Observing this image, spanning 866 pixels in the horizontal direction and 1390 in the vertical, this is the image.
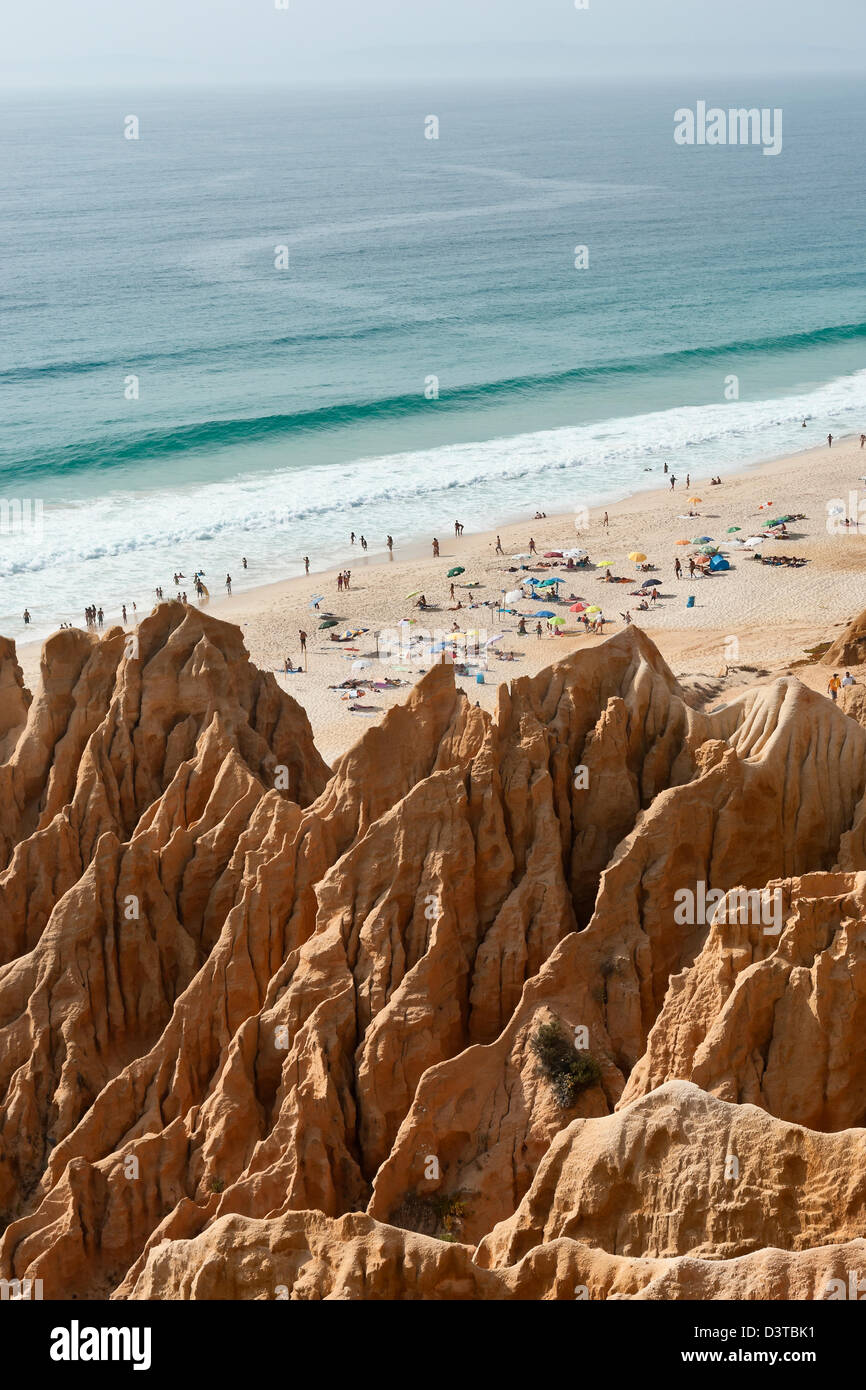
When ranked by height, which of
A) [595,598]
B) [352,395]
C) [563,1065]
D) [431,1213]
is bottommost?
[431,1213]

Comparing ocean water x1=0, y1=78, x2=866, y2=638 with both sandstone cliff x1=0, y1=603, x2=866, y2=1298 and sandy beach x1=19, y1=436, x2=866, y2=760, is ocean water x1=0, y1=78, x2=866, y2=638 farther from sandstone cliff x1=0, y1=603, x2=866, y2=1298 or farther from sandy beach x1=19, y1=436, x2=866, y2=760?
sandstone cliff x1=0, y1=603, x2=866, y2=1298

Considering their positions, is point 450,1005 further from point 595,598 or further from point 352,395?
point 352,395

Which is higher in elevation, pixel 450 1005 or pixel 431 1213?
pixel 450 1005

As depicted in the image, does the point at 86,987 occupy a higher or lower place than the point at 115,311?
lower

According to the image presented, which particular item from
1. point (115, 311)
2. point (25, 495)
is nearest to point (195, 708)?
point (25, 495)

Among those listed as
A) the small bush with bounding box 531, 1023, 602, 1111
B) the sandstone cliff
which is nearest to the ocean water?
the sandstone cliff

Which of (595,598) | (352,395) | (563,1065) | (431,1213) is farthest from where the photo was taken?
(352,395)

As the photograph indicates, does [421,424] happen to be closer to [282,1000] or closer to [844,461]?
[844,461]

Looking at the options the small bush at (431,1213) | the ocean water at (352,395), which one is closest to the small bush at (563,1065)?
the small bush at (431,1213)

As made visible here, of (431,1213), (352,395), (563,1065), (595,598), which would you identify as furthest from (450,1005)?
(352,395)
